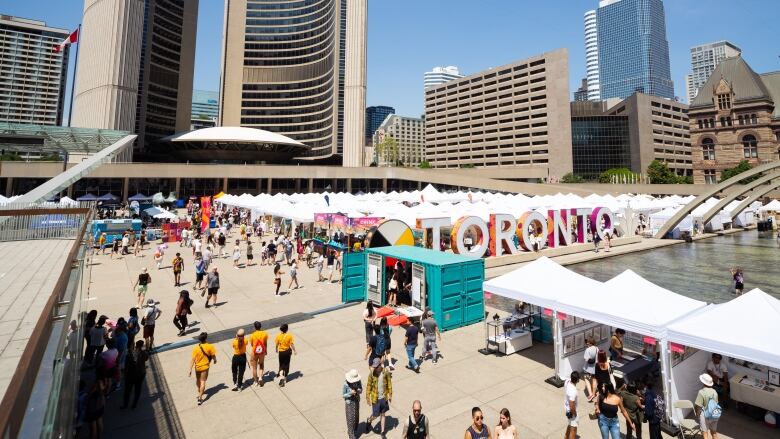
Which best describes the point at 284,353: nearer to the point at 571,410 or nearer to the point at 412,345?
the point at 412,345

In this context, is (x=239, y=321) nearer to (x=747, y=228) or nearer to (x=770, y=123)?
(x=747, y=228)

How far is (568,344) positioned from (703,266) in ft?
65.6

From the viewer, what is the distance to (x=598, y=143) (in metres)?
123

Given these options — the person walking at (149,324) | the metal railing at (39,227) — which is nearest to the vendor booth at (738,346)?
the person walking at (149,324)

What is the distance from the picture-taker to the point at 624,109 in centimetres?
12281

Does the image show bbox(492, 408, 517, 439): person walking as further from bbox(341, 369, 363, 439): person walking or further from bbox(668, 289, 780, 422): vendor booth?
bbox(668, 289, 780, 422): vendor booth

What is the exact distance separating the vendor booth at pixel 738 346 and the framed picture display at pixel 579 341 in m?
2.11

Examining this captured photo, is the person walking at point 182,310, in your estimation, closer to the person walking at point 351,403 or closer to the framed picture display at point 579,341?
the person walking at point 351,403

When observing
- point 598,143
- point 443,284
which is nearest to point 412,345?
point 443,284

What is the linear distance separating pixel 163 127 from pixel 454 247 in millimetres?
112754

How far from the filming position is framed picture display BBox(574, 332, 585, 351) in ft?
30.7

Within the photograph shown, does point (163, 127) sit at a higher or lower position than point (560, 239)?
higher

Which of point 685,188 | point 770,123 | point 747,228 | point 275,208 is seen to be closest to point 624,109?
point 770,123

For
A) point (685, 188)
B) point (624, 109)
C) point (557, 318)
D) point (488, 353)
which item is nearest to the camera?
point (557, 318)
